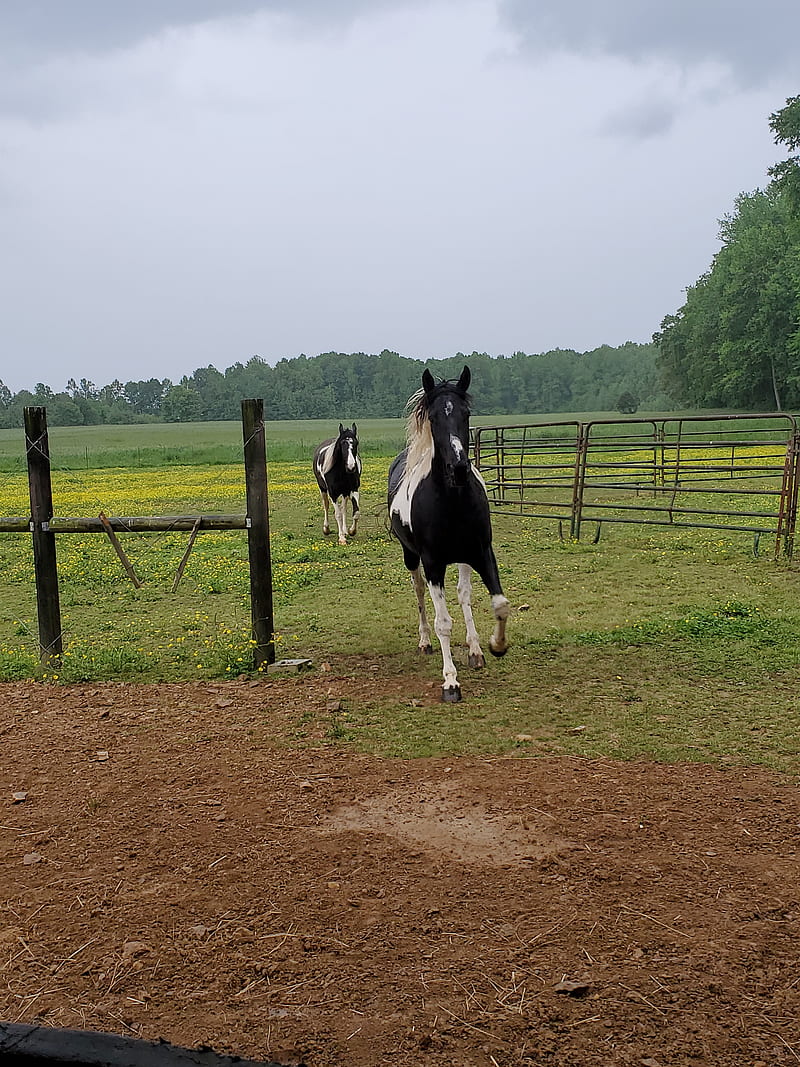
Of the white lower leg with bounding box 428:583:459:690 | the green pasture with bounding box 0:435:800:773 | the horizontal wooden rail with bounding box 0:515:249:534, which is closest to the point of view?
the green pasture with bounding box 0:435:800:773

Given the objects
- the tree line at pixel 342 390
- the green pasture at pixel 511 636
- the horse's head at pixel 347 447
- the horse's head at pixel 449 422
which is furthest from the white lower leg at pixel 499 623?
the tree line at pixel 342 390

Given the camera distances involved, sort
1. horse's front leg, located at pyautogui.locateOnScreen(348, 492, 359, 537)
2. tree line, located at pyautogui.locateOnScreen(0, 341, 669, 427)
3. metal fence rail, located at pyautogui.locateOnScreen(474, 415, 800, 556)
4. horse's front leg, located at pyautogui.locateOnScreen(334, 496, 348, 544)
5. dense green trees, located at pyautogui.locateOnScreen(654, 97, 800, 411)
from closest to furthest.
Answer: metal fence rail, located at pyautogui.locateOnScreen(474, 415, 800, 556) < horse's front leg, located at pyautogui.locateOnScreen(334, 496, 348, 544) < horse's front leg, located at pyautogui.locateOnScreen(348, 492, 359, 537) < dense green trees, located at pyautogui.locateOnScreen(654, 97, 800, 411) < tree line, located at pyautogui.locateOnScreen(0, 341, 669, 427)

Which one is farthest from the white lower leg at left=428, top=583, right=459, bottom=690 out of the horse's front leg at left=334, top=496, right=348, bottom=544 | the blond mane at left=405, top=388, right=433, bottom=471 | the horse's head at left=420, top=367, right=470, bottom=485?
the horse's front leg at left=334, top=496, right=348, bottom=544

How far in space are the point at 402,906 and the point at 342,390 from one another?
238ft

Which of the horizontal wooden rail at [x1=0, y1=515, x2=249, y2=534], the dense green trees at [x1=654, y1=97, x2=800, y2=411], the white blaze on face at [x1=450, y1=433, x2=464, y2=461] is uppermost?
the dense green trees at [x1=654, y1=97, x2=800, y2=411]

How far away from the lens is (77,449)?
5000 cm

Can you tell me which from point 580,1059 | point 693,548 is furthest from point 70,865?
point 693,548

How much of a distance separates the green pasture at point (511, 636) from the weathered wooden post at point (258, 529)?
0.85 ft

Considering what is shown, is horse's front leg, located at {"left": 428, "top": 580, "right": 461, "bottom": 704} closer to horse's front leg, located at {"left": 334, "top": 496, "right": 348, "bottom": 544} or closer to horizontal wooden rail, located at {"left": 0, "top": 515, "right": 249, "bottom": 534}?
horizontal wooden rail, located at {"left": 0, "top": 515, "right": 249, "bottom": 534}

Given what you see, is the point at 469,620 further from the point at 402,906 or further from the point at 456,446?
the point at 402,906

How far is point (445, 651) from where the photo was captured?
658 cm

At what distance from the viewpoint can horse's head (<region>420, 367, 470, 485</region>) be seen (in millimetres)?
6328

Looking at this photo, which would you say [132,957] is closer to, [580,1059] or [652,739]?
[580,1059]

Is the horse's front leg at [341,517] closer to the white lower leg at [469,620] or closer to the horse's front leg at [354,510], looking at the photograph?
the horse's front leg at [354,510]
